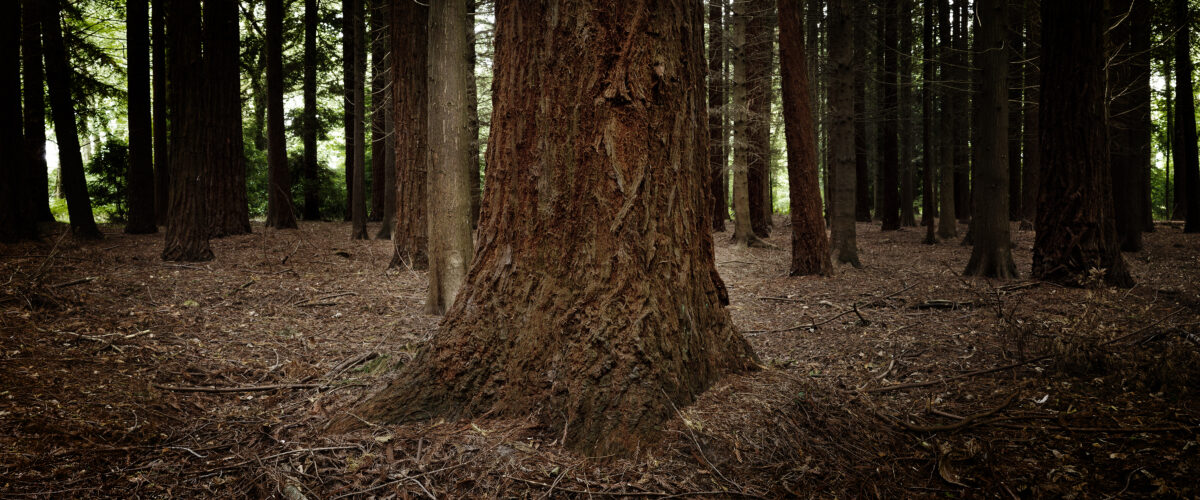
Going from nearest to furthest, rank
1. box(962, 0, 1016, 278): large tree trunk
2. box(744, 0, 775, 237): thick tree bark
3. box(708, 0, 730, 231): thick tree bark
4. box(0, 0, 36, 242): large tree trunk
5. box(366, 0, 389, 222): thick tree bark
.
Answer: box(962, 0, 1016, 278): large tree trunk, box(0, 0, 36, 242): large tree trunk, box(744, 0, 775, 237): thick tree bark, box(708, 0, 730, 231): thick tree bark, box(366, 0, 389, 222): thick tree bark

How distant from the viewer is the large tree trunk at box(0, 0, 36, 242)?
30.8 ft

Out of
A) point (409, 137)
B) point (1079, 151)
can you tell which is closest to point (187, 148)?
point (409, 137)

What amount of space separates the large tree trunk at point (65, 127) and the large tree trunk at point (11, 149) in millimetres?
1278

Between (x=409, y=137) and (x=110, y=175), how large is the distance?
567 inches

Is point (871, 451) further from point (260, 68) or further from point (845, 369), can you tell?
point (260, 68)

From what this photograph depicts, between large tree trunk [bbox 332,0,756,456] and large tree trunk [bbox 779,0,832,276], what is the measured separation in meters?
6.20

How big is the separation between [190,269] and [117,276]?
1070 millimetres

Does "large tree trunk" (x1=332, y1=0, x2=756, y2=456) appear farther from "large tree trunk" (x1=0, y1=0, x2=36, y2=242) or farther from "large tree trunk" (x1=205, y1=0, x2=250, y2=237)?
"large tree trunk" (x1=205, y1=0, x2=250, y2=237)

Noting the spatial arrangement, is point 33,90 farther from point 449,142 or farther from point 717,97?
point 717,97

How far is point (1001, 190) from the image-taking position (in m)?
8.28

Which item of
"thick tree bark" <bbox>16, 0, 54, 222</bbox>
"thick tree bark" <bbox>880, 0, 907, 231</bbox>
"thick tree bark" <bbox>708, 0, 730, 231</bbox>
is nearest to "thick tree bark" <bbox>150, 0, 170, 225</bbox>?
"thick tree bark" <bbox>16, 0, 54, 222</bbox>

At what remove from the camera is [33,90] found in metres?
10.9

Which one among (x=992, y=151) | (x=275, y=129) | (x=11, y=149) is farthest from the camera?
(x=275, y=129)

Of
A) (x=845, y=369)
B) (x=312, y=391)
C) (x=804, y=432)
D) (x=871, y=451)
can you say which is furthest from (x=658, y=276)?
(x=312, y=391)
